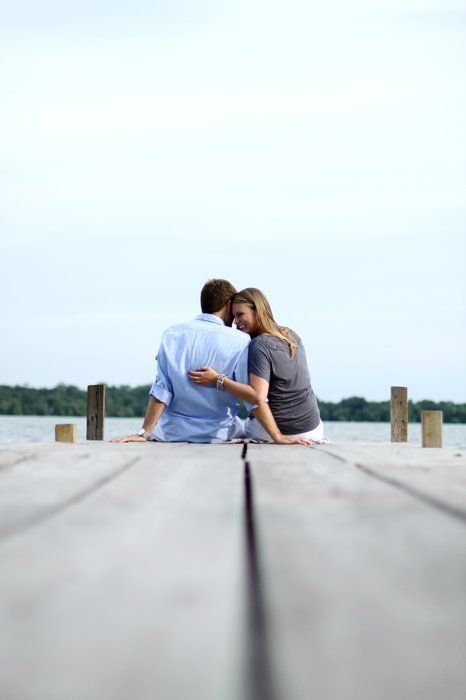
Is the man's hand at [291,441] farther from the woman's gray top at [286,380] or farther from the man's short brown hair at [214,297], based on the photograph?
the man's short brown hair at [214,297]

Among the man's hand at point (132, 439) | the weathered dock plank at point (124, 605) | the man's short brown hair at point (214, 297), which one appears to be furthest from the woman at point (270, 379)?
the weathered dock plank at point (124, 605)

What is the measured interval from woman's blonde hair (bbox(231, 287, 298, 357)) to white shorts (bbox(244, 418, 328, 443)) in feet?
1.90

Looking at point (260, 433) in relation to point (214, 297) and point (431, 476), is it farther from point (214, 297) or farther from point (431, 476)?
point (431, 476)

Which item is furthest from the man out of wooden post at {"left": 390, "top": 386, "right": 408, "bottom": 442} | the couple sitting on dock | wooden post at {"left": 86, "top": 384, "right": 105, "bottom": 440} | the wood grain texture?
wooden post at {"left": 390, "top": 386, "right": 408, "bottom": 442}

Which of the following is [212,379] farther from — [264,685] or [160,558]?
[264,685]

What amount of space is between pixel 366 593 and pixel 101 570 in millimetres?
315

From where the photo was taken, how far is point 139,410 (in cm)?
4941

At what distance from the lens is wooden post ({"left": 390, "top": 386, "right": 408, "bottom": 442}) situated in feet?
28.8

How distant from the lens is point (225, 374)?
5184mm

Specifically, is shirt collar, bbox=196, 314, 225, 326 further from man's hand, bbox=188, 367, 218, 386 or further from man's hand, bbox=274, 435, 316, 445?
man's hand, bbox=274, 435, 316, 445

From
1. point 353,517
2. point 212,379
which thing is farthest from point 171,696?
point 212,379

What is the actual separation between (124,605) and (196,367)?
4309mm

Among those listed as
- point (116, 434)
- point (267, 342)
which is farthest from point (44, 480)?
point (116, 434)

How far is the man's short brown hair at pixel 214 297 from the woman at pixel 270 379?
4.5 inches
